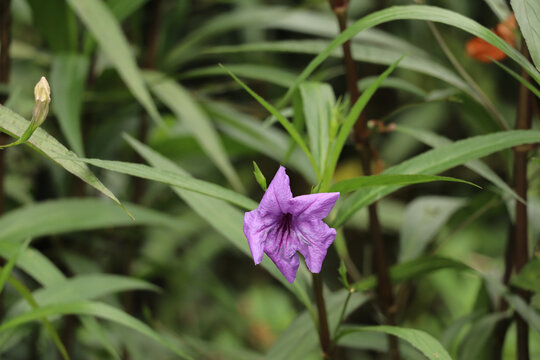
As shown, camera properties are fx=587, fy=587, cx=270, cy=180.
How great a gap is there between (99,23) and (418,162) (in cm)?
42

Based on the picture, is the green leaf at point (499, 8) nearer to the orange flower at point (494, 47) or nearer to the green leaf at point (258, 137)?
the orange flower at point (494, 47)

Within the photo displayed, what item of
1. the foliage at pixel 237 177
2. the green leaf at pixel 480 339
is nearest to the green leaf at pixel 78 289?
the foliage at pixel 237 177

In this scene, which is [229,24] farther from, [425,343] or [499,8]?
[425,343]

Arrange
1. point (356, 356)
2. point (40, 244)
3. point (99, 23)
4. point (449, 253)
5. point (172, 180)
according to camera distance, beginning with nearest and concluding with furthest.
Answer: point (172, 180), point (99, 23), point (40, 244), point (449, 253), point (356, 356)

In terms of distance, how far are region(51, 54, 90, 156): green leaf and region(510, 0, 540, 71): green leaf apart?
17.8 inches

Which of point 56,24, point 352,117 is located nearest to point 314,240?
point 352,117

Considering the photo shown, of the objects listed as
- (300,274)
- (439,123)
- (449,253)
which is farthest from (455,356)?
(439,123)

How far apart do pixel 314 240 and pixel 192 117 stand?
43 cm

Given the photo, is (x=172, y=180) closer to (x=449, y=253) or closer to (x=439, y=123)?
(x=449, y=253)

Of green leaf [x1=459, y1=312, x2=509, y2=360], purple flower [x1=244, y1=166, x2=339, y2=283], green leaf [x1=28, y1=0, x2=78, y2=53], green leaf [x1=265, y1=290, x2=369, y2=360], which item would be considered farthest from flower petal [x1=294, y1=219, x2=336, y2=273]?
green leaf [x1=28, y1=0, x2=78, y2=53]

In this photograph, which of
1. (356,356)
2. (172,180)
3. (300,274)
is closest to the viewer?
(172,180)

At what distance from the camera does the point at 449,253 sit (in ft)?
4.53

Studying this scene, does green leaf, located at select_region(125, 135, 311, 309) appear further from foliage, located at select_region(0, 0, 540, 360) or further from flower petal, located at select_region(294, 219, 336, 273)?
flower petal, located at select_region(294, 219, 336, 273)

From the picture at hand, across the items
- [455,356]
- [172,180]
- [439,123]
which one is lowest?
[455,356]
